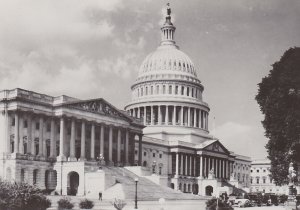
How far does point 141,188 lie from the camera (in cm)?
8388

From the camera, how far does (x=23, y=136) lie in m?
84.2

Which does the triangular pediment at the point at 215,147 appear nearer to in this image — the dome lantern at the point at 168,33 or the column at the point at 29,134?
the dome lantern at the point at 168,33

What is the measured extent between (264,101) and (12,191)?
27.3 meters

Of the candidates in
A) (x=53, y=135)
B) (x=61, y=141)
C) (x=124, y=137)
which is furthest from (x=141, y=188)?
(x=124, y=137)

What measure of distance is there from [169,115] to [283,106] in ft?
292

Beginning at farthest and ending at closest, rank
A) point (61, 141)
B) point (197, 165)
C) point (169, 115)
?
point (169, 115), point (197, 165), point (61, 141)

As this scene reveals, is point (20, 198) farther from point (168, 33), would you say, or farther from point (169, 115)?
point (168, 33)

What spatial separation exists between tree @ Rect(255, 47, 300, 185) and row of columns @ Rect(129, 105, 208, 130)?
8319 cm

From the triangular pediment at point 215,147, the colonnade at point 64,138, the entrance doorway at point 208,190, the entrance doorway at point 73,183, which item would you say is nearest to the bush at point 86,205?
the colonnade at point 64,138

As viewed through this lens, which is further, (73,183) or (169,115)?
(169,115)

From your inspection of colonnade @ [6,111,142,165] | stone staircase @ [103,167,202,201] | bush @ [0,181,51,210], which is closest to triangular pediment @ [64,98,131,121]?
colonnade @ [6,111,142,165]

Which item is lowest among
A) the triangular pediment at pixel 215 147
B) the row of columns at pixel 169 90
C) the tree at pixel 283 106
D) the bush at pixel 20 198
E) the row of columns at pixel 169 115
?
the bush at pixel 20 198

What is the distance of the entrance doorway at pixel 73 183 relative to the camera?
8581cm

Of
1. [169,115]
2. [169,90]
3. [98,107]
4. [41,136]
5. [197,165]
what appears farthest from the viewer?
[169,90]
